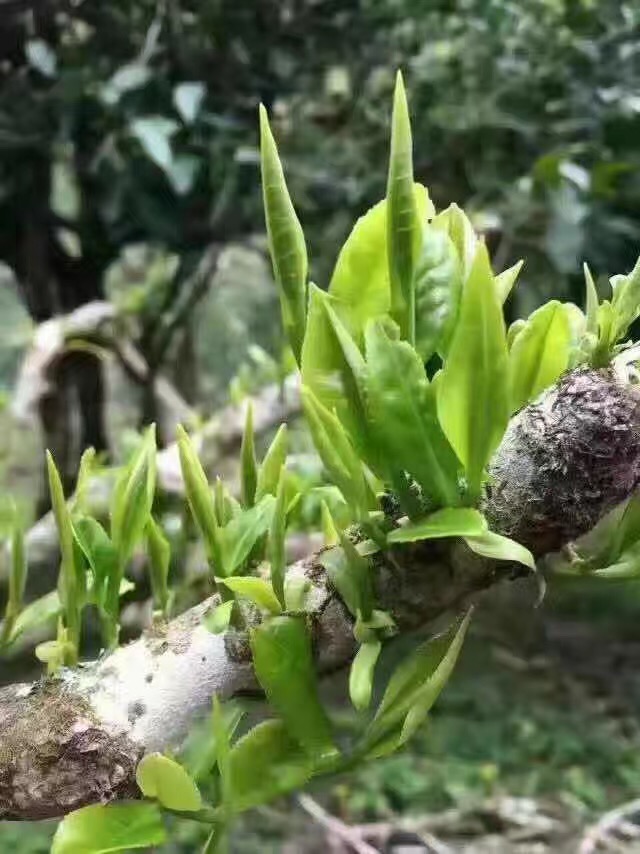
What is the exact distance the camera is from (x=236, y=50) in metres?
1.37

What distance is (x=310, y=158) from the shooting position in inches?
56.9

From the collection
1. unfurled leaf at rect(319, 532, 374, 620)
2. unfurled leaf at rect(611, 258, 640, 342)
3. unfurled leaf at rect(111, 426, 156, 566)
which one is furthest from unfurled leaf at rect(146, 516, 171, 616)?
unfurled leaf at rect(611, 258, 640, 342)

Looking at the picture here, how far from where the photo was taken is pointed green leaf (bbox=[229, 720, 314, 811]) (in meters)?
0.35

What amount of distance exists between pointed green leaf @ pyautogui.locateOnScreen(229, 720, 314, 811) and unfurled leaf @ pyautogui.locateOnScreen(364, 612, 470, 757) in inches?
1.2

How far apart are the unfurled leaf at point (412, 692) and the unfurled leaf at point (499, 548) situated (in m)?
0.04

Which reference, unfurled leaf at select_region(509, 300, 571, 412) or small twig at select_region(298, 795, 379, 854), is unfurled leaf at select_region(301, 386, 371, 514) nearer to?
unfurled leaf at select_region(509, 300, 571, 412)

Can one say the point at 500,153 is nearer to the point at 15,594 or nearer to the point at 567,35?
the point at 567,35

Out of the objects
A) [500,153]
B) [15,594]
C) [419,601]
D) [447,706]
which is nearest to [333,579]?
[419,601]

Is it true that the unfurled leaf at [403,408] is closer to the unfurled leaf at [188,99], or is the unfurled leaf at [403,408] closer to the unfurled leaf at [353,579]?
the unfurled leaf at [353,579]

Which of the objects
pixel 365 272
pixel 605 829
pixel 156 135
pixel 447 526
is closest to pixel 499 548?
pixel 447 526

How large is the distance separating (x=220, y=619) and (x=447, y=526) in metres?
0.11

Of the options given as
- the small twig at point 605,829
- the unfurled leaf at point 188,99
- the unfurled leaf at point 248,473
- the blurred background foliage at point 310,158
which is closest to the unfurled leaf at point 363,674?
the unfurled leaf at point 248,473

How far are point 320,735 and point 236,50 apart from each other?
1271 millimetres

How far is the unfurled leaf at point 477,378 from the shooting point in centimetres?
29
